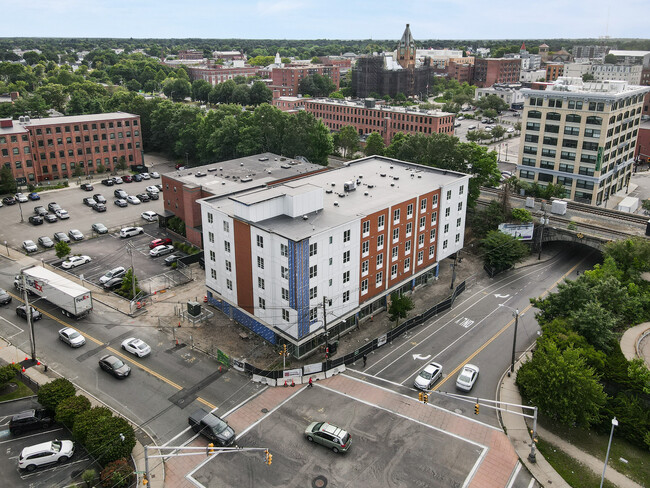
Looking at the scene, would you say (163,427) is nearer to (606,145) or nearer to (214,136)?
(214,136)

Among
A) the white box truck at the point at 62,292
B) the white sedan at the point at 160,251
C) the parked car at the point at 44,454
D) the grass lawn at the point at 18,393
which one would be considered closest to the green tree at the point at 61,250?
the white box truck at the point at 62,292

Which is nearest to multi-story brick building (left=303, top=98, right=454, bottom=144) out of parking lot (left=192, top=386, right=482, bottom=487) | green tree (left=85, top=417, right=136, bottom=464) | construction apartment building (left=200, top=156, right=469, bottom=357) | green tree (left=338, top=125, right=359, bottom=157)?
green tree (left=338, top=125, right=359, bottom=157)

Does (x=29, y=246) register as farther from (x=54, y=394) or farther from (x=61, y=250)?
(x=54, y=394)

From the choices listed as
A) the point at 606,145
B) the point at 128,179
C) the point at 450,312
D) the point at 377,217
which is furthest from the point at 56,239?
the point at 606,145

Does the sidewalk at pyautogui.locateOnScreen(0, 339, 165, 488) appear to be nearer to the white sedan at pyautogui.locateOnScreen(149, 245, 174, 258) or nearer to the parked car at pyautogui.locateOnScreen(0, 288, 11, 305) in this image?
the parked car at pyautogui.locateOnScreen(0, 288, 11, 305)

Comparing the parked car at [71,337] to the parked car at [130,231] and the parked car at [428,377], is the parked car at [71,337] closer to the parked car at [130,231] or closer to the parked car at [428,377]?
the parked car at [130,231]
